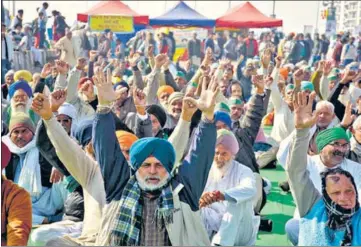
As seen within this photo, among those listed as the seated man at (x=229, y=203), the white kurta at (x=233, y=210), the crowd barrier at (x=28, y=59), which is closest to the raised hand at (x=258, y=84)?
the seated man at (x=229, y=203)

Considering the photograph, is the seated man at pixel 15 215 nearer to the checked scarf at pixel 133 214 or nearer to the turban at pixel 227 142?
the checked scarf at pixel 133 214

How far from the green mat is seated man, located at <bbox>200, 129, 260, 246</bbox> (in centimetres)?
71

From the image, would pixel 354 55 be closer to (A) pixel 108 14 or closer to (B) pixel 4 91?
(A) pixel 108 14

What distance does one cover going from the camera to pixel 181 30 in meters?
24.6

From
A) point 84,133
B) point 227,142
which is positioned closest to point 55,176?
point 84,133

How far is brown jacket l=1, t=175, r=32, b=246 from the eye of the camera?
346 centimetres

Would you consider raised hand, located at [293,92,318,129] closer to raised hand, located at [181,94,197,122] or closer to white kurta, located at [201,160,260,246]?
raised hand, located at [181,94,197,122]

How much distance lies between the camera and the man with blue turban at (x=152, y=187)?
3729mm

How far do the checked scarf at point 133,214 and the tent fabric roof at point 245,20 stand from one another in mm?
18845

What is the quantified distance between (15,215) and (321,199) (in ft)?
5.50

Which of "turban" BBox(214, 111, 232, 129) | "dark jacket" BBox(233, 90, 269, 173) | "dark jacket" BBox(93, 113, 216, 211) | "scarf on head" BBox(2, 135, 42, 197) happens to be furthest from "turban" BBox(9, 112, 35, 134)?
"dark jacket" BBox(93, 113, 216, 211)

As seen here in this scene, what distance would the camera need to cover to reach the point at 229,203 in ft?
16.4

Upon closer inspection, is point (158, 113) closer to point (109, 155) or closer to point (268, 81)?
point (268, 81)

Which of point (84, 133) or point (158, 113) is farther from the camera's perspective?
point (158, 113)
